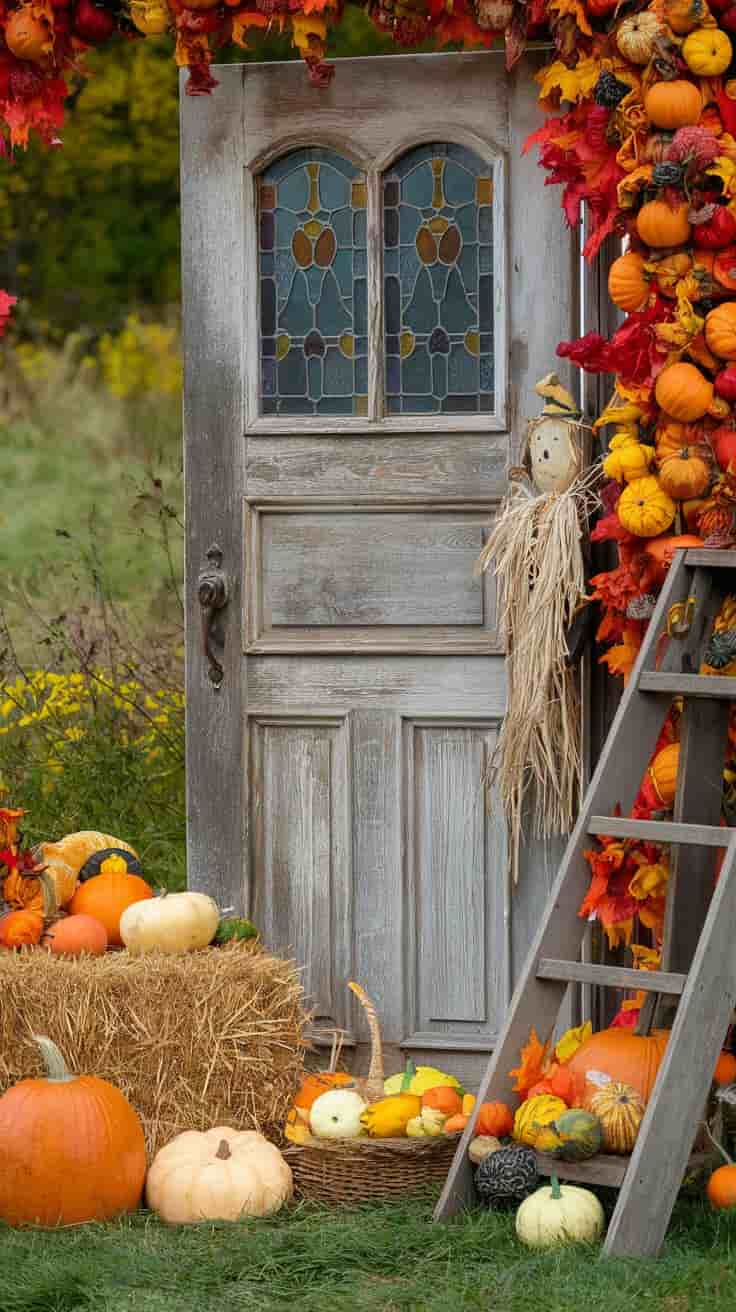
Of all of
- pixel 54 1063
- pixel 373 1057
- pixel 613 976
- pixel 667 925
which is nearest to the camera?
pixel 613 976

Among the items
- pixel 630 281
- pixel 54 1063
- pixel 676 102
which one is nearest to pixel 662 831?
pixel 630 281

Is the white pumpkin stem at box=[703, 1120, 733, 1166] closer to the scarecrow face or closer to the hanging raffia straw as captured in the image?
the hanging raffia straw

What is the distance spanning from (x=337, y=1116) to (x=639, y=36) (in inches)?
97.3

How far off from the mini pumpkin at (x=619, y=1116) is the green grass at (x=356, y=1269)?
0.64ft

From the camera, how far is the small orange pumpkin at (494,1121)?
3.74m

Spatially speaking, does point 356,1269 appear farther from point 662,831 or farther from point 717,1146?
point 662,831

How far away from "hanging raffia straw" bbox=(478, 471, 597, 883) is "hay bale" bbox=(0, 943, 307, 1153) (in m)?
0.80

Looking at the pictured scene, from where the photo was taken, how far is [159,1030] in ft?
13.7

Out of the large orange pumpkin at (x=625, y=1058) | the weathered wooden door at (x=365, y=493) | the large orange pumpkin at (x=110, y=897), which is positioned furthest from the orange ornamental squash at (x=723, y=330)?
the large orange pumpkin at (x=110, y=897)

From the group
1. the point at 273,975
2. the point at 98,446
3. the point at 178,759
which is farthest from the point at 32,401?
the point at 273,975

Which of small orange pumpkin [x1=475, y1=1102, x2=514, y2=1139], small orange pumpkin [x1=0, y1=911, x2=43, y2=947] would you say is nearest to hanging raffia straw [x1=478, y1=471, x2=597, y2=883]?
small orange pumpkin [x1=475, y1=1102, x2=514, y2=1139]

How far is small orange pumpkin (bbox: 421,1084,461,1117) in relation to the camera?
409cm

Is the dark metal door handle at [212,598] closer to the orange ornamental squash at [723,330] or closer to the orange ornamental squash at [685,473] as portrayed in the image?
the orange ornamental squash at [685,473]

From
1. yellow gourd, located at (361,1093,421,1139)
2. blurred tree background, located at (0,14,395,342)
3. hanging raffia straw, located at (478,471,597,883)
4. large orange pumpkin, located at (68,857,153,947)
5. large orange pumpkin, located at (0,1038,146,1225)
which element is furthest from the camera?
blurred tree background, located at (0,14,395,342)
